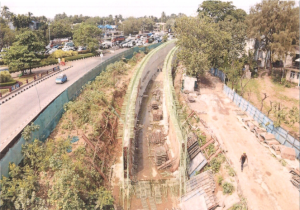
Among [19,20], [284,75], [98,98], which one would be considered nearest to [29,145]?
[98,98]

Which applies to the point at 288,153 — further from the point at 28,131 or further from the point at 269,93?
the point at 28,131

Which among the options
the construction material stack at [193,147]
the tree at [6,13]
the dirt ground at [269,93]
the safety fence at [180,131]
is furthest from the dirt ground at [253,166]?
the tree at [6,13]

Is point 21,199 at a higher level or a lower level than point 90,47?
lower

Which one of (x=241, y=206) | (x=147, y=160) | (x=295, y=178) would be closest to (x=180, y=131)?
(x=147, y=160)

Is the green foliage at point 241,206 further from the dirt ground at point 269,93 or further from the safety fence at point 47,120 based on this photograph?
the dirt ground at point 269,93

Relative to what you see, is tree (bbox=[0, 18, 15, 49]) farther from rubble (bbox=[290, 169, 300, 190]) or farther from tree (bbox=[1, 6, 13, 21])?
rubble (bbox=[290, 169, 300, 190])

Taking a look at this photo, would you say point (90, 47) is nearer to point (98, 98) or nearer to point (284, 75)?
point (98, 98)

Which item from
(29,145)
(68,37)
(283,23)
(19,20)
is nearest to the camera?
(29,145)
